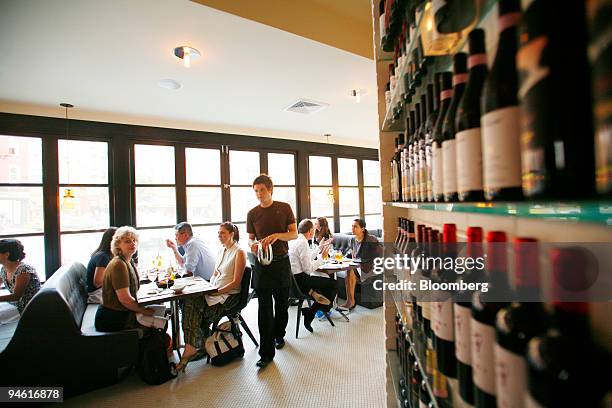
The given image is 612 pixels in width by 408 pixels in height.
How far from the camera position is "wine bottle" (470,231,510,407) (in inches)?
20.0

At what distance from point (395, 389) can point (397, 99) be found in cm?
158

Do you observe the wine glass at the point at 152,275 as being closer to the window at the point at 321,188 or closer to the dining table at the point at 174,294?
the dining table at the point at 174,294

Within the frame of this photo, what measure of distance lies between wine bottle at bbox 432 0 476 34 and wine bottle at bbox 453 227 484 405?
0.50 metres

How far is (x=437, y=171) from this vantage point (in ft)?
2.35

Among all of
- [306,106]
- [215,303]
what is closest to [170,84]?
[306,106]

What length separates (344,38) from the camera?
249cm

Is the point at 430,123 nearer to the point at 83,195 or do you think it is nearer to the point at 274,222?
the point at 274,222

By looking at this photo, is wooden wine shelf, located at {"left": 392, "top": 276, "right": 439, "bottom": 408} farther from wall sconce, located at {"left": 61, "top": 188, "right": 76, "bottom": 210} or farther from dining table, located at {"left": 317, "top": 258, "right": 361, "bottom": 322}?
wall sconce, located at {"left": 61, "top": 188, "right": 76, "bottom": 210}

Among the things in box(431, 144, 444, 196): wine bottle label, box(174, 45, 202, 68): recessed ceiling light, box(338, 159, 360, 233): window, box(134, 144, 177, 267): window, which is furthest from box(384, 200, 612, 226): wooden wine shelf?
box(338, 159, 360, 233): window

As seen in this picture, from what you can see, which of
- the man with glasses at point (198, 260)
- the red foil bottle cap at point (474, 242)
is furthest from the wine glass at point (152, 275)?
the red foil bottle cap at point (474, 242)

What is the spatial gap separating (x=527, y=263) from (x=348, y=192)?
6.11 meters

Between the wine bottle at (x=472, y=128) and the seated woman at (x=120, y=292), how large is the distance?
263cm

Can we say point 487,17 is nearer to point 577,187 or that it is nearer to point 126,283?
point 577,187

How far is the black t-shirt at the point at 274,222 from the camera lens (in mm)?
2658
